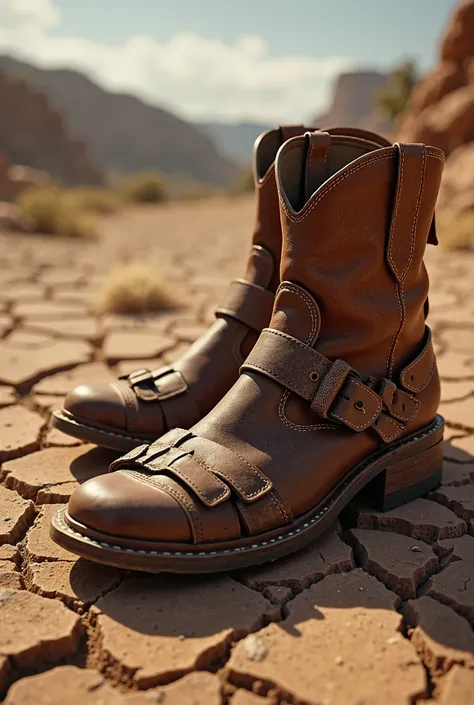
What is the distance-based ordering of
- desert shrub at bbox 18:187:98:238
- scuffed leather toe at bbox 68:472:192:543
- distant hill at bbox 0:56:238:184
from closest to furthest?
scuffed leather toe at bbox 68:472:192:543 → desert shrub at bbox 18:187:98:238 → distant hill at bbox 0:56:238:184

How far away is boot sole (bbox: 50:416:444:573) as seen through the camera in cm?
116

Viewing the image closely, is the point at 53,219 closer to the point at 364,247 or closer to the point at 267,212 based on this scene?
the point at 267,212

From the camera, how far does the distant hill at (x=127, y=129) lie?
218ft

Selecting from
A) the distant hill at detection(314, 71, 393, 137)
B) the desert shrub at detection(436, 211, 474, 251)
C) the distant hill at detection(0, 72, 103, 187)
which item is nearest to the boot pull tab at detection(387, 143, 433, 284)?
the desert shrub at detection(436, 211, 474, 251)

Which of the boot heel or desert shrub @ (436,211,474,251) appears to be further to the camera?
desert shrub @ (436,211,474,251)

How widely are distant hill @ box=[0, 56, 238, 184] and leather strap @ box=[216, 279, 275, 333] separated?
65358 millimetres

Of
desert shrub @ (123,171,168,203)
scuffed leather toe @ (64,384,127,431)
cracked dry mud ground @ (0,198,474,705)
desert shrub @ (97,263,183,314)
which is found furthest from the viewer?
desert shrub @ (123,171,168,203)

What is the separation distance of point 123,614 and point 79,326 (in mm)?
2305

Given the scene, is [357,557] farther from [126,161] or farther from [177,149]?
[177,149]

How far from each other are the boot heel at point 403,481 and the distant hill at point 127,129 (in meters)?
65.7

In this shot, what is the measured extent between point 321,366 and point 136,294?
2.45 m

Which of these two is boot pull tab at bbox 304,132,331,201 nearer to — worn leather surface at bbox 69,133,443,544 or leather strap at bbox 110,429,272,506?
worn leather surface at bbox 69,133,443,544

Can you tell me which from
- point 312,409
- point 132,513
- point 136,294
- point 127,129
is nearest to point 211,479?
point 132,513

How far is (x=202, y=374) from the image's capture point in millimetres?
1708
